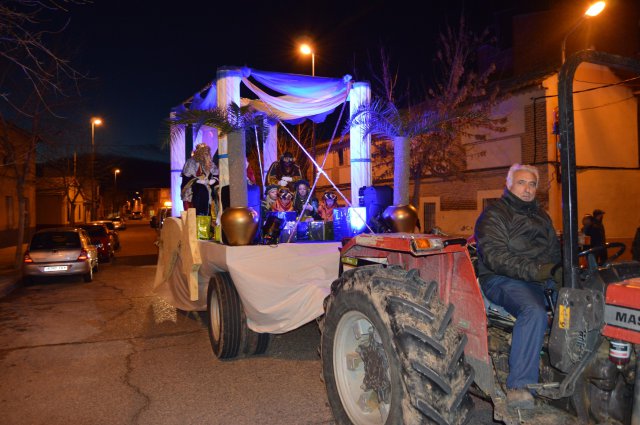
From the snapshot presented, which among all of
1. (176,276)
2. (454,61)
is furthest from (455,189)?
(176,276)

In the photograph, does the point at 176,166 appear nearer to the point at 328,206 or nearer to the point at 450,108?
the point at 328,206

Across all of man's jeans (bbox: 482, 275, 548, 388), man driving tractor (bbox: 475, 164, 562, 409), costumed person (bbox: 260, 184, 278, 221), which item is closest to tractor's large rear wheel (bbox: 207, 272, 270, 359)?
costumed person (bbox: 260, 184, 278, 221)

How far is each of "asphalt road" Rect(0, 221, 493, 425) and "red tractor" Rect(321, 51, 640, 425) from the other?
1528 millimetres

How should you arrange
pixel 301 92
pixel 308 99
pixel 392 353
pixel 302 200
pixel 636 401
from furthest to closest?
1. pixel 302 200
2. pixel 308 99
3. pixel 301 92
4. pixel 392 353
5. pixel 636 401

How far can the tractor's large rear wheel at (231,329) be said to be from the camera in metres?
6.38

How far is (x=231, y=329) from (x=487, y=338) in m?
3.78

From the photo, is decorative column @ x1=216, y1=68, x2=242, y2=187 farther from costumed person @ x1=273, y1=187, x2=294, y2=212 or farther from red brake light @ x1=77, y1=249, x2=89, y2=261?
red brake light @ x1=77, y1=249, x2=89, y2=261

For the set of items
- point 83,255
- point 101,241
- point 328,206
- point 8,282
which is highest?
point 328,206

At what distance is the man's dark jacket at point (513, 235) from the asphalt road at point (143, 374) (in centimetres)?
181

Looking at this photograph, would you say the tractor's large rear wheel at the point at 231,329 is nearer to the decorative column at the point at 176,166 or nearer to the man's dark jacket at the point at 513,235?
the man's dark jacket at the point at 513,235

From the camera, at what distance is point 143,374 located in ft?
20.1

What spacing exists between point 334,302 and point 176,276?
568 centimetres

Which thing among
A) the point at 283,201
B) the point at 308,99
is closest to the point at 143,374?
the point at 283,201

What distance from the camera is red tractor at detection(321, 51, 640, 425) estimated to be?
2.79 m
